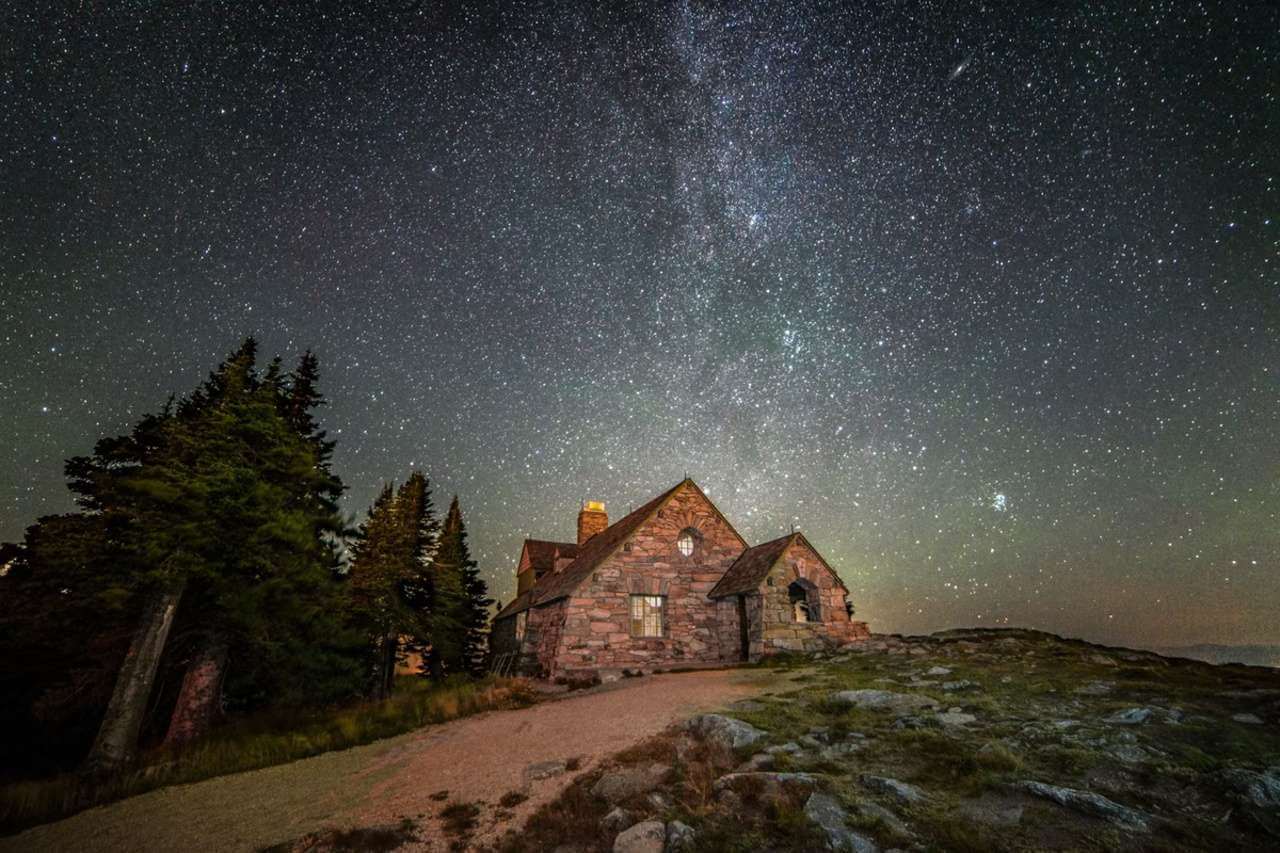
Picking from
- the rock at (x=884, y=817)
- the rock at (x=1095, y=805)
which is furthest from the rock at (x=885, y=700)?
the rock at (x=884, y=817)

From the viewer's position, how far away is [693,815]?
5008 mm

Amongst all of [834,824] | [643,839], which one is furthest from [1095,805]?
[643,839]

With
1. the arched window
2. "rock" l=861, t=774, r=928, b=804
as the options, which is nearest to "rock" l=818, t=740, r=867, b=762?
"rock" l=861, t=774, r=928, b=804

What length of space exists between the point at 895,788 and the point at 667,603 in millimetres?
15540

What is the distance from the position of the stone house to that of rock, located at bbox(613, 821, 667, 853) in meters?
13.6

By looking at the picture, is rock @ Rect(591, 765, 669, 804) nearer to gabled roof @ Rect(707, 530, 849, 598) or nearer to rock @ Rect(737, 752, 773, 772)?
rock @ Rect(737, 752, 773, 772)

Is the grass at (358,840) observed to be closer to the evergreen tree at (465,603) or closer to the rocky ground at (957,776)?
the rocky ground at (957,776)

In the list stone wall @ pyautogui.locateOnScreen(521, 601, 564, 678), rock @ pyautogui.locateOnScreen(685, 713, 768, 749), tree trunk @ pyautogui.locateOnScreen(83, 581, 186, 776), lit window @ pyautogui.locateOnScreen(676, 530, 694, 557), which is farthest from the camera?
lit window @ pyautogui.locateOnScreen(676, 530, 694, 557)

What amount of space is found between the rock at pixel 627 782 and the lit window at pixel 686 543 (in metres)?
15.0

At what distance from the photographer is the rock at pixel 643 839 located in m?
4.62

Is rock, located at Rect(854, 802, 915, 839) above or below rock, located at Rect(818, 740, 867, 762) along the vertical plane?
below

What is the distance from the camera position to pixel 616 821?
17.0ft

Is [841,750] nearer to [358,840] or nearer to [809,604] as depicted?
[358,840]

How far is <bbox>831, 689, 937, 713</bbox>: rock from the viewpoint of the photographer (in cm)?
818
